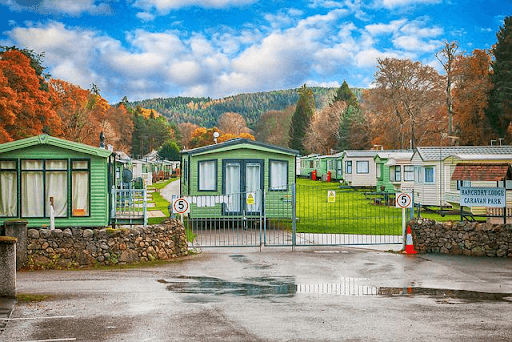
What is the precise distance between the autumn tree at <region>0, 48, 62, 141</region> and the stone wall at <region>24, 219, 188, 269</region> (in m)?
31.7

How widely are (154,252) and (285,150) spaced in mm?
9218

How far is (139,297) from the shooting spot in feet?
38.0

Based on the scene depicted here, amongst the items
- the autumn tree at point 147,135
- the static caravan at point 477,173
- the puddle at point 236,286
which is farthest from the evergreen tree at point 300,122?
the puddle at point 236,286

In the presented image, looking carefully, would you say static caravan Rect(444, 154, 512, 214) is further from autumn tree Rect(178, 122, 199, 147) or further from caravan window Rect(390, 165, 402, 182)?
autumn tree Rect(178, 122, 199, 147)

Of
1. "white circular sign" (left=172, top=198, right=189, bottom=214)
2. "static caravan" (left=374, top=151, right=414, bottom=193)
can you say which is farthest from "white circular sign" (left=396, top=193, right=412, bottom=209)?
"static caravan" (left=374, top=151, right=414, bottom=193)

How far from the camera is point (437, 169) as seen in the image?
31000mm

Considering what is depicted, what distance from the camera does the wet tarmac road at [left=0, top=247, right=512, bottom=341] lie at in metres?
8.98

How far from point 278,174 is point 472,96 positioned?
1414 inches

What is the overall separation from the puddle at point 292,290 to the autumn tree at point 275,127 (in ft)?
356

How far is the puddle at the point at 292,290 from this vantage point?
467 inches

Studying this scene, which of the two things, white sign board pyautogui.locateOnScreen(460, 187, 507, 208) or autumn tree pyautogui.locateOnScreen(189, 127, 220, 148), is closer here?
white sign board pyautogui.locateOnScreen(460, 187, 507, 208)

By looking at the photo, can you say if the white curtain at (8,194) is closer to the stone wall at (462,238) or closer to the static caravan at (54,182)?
the static caravan at (54,182)

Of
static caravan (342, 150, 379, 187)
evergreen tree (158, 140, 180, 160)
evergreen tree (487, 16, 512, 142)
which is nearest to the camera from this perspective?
static caravan (342, 150, 379, 187)

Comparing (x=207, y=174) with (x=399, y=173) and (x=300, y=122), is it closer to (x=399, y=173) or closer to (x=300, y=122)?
(x=399, y=173)
